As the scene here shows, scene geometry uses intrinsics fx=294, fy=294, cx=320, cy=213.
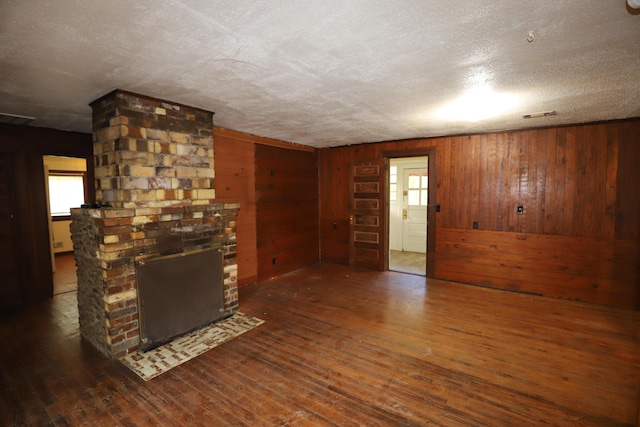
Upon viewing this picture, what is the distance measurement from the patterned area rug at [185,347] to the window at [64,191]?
6.39m

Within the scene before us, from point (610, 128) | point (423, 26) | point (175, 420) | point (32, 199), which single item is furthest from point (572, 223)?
point (32, 199)

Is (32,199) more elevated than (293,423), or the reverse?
(32,199)

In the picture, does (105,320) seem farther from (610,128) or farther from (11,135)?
(610,128)

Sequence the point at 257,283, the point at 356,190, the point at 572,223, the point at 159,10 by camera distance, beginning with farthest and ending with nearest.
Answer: the point at 356,190 < the point at 257,283 < the point at 572,223 < the point at 159,10

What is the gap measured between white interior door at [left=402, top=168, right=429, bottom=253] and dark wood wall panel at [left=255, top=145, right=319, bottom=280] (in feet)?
7.92

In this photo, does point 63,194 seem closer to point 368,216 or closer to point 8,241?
point 8,241

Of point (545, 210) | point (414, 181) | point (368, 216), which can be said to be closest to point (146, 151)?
point (368, 216)

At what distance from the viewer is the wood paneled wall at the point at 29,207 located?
3.96 m

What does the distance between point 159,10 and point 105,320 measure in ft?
8.45

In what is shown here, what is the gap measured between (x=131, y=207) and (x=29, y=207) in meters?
2.72

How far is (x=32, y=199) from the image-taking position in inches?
163

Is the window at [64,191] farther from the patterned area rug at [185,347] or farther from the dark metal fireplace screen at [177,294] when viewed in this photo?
the patterned area rug at [185,347]

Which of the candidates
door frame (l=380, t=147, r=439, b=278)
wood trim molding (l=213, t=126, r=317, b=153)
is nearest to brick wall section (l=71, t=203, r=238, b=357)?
wood trim molding (l=213, t=126, r=317, b=153)

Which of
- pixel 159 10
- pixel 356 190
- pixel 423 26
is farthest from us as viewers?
pixel 356 190
